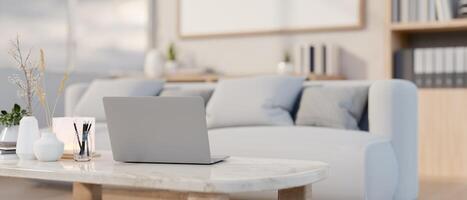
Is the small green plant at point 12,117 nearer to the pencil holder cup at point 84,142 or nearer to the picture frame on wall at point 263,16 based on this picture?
the pencil holder cup at point 84,142

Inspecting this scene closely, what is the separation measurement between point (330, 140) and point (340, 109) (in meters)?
0.43

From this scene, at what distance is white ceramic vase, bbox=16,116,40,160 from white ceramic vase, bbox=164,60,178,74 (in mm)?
3196

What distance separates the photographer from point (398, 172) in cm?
298

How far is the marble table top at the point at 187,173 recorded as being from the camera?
64.8 inches

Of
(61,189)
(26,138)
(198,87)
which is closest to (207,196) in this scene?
(26,138)

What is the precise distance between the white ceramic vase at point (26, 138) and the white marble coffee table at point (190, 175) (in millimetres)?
48

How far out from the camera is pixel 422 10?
14.6ft

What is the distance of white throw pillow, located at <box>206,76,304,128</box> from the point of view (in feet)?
11.3

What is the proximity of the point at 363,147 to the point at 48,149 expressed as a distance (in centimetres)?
124

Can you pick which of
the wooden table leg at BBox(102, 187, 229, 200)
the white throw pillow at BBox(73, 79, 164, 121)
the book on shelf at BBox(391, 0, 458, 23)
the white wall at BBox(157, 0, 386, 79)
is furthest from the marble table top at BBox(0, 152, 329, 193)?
the white wall at BBox(157, 0, 386, 79)

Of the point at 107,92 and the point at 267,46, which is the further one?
the point at 267,46

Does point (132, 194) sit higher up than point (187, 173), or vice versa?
point (187, 173)

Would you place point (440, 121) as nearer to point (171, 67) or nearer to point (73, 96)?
point (171, 67)

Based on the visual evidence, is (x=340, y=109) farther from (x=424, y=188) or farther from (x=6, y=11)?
(x=6, y=11)
